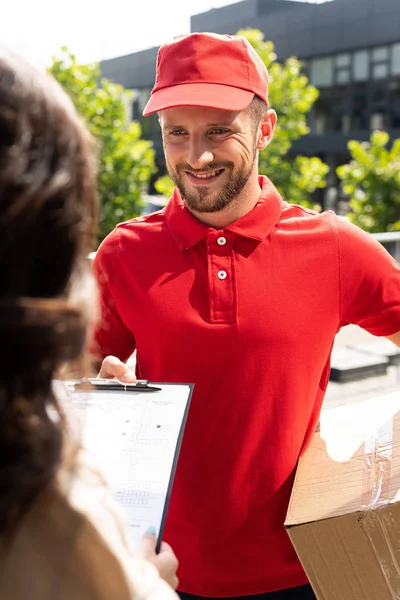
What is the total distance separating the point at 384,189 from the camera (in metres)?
11.6

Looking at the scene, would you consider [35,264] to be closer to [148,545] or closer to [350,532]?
[148,545]

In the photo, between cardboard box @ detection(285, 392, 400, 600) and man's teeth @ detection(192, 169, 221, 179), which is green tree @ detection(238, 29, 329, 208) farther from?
cardboard box @ detection(285, 392, 400, 600)

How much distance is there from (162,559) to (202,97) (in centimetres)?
126

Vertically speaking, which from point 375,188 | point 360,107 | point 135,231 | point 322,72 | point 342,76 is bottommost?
point 375,188

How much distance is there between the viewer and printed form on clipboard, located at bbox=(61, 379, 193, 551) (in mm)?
1286

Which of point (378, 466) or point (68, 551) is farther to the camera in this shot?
point (378, 466)

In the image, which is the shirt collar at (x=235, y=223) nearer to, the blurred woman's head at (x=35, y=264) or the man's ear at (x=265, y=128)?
the man's ear at (x=265, y=128)

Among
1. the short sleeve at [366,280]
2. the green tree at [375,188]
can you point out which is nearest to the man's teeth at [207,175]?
the short sleeve at [366,280]

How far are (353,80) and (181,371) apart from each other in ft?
79.2

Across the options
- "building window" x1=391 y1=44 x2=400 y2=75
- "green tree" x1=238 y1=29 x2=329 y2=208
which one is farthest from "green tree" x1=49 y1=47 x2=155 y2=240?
"building window" x1=391 y1=44 x2=400 y2=75

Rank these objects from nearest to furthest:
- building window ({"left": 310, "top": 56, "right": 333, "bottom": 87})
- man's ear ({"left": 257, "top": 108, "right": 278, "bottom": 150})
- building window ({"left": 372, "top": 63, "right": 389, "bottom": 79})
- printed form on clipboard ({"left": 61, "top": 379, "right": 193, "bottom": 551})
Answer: printed form on clipboard ({"left": 61, "top": 379, "right": 193, "bottom": 551}) → man's ear ({"left": 257, "top": 108, "right": 278, "bottom": 150}) → building window ({"left": 372, "top": 63, "right": 389, "bottom": 79}) → building window ({"left": 310, "top": 56, "right": 333, "bottom": 87})

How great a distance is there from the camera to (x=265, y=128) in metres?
2.20

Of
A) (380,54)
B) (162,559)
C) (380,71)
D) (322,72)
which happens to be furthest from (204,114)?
(322,72)

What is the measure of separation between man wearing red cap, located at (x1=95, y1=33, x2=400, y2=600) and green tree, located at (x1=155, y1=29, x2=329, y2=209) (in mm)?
11794
